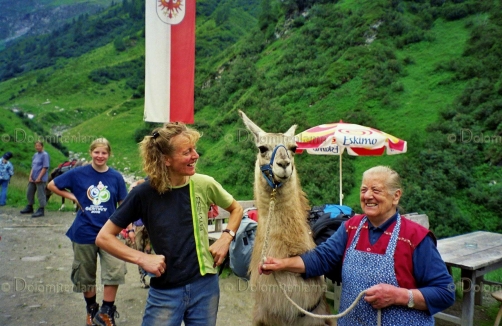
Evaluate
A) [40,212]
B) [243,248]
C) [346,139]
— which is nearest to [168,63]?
[346,139]

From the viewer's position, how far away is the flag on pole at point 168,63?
5996 mm

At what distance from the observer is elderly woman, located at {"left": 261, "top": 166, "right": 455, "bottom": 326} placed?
2137mm

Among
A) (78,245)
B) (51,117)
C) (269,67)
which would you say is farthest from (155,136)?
(51,117)

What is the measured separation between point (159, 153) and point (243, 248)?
1540mm

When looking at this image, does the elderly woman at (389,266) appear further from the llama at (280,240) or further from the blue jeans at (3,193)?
the blue jeans at (3,193)

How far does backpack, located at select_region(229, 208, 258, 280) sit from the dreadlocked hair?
54.5 inches

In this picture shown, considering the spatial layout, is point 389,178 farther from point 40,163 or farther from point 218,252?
point 40,163

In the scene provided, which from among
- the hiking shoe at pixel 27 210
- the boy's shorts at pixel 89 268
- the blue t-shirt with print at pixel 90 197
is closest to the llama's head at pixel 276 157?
the blue t-shirt with print at pixel 90 197

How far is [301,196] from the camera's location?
3.61 metres

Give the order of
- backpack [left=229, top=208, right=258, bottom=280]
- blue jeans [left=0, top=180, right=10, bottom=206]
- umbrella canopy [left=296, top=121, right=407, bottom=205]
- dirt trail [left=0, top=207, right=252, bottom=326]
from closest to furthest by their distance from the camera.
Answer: backpack [left=229, top=208, right=258, bottom=280] < dirt trail [left=0, top=207, right=252, bottom=326] < umbrella canopy [left=296, top=121, right=407, bottom=205] < blue jeans [left=0, top=180, right=10, bottom=206]

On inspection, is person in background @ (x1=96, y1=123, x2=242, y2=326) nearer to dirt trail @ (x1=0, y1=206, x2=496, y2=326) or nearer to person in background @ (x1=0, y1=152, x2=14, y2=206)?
dirt trail @ (x1=0, y1=206, x2=496, y2=326)

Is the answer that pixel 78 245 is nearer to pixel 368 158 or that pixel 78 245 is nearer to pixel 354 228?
pixel 354 228

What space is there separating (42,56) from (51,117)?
48.4 m

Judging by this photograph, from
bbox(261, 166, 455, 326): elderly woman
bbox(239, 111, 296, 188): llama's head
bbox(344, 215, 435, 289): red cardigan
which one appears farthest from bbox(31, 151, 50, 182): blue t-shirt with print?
bbox(344, 215, 435, 289): red cardigan
